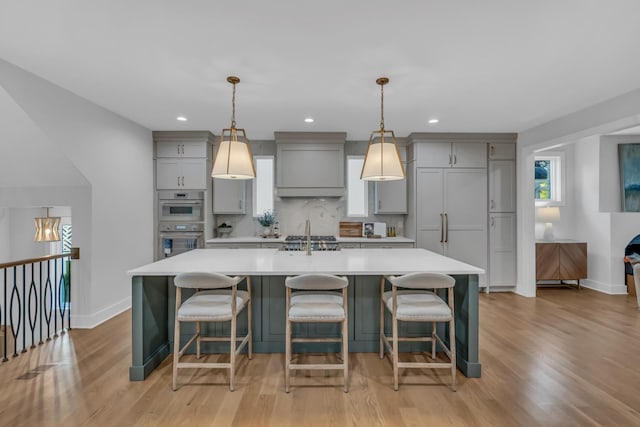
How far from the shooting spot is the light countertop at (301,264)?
2.31 meters

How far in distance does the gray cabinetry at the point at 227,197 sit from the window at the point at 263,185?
0.39 m

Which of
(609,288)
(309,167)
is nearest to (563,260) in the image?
(609,288)

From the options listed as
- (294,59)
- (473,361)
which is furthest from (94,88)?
(473,361)

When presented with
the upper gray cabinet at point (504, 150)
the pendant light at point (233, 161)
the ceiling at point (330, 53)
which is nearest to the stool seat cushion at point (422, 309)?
the pendant light at point (233, 161)

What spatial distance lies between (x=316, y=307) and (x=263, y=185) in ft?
10.9

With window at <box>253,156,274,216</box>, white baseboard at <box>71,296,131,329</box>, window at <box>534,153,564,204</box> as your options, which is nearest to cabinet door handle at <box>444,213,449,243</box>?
window at <box>534,153,564,204</box>

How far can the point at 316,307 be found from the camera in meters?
2.27

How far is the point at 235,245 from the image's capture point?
15.1 feet

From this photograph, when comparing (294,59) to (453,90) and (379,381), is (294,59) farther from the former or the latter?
(379,381)

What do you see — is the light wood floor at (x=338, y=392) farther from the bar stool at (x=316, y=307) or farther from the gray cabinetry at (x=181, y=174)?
the gray cabinetry at (x=181, y=174)

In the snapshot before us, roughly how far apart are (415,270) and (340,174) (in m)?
2.67

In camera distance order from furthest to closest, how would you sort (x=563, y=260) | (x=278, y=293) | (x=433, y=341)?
(x=563, y=260) < (x=278, y=293) < (x=433, y=341)

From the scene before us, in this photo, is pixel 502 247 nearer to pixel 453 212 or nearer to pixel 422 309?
pixel 453 212

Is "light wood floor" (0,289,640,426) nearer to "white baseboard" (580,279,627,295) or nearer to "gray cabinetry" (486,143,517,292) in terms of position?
"gray cabinetry" (486,143,517,292)
